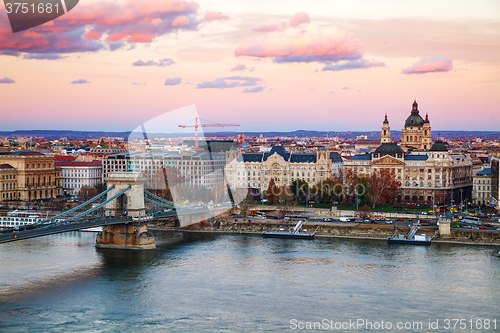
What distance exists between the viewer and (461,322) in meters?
15.7

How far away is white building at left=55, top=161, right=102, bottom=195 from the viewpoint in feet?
151

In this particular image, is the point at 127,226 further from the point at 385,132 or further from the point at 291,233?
Result: the point at 385,132

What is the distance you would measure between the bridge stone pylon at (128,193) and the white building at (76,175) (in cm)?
1946

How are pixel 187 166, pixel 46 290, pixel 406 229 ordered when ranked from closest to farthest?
pixel 46 290 → pixel 406 229 → pixel 187 166

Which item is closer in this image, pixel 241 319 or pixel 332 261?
pixel 241 319

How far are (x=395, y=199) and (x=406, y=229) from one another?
404 inches

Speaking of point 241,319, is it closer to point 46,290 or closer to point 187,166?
point 46,290

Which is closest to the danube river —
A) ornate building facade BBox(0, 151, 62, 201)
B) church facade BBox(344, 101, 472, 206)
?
church facade BBox(344, 101, 472, 206)

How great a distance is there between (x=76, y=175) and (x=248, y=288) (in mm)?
29921

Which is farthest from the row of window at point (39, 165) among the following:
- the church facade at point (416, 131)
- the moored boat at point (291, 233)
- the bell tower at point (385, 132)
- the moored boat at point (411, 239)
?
the church facade at point (416, 131)

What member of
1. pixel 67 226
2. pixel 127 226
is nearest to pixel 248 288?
pixel 67 226

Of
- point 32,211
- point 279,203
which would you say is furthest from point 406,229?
point 32,211

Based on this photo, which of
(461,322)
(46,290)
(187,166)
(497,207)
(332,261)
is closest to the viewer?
(461,322)

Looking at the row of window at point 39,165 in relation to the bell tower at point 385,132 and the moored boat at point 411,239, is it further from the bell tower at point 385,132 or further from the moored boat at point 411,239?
the bell tower at point 385,132
